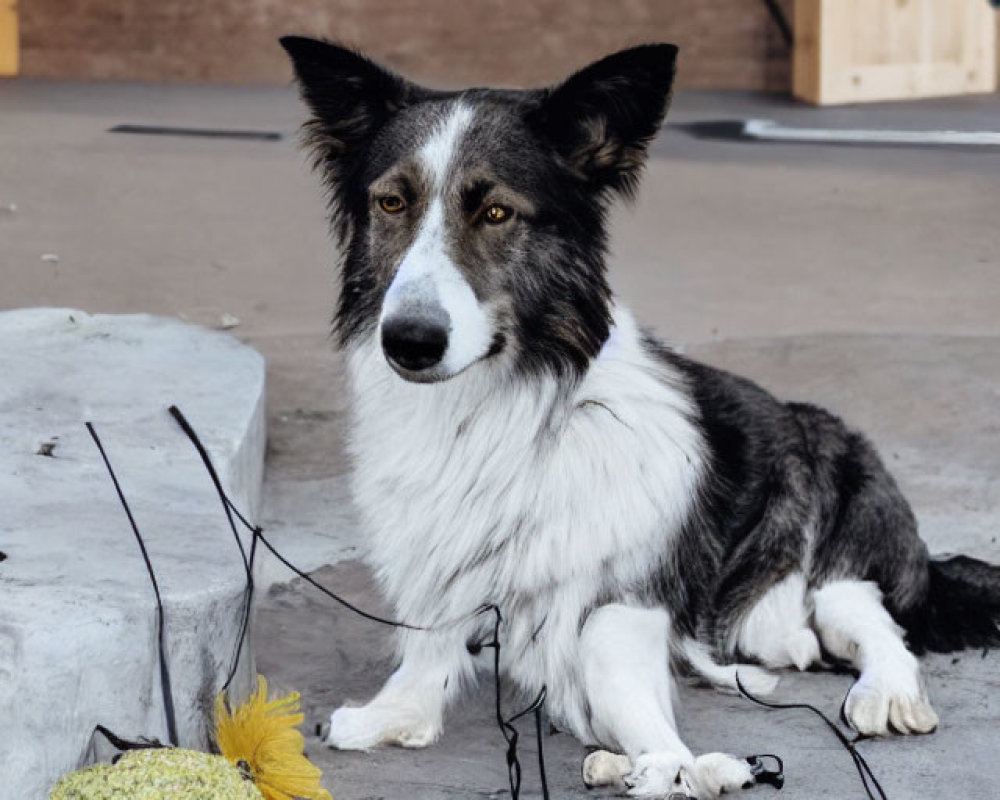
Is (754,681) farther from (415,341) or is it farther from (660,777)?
(415,341)

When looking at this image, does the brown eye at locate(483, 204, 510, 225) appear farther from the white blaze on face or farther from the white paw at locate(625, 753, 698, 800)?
the white paw at locate(625, 753, 698, 800)

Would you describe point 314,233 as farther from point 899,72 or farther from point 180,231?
point 899,72

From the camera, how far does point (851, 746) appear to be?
10.6 feet

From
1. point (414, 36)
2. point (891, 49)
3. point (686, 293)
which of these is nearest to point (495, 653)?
point (686, 293)

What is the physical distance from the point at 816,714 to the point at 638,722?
20.4 inches

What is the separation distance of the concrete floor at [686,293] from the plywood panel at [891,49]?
1.14 ft

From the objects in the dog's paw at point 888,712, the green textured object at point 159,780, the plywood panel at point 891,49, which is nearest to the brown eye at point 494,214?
the green textured object at point 159,780

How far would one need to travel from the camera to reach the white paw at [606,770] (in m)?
3.16

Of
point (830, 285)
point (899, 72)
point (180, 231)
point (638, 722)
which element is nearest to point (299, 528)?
point (638, 722)

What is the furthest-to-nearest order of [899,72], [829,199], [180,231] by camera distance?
[899,72]
[829,199]
[180,231]

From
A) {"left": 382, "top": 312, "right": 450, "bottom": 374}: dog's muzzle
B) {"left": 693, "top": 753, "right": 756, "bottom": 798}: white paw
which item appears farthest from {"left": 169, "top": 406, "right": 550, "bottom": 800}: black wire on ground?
{"left": 382, "top": 312, "right": 450, "bottom": 374}: dog's muzzle

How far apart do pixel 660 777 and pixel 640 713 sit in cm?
15

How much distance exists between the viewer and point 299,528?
4754mm

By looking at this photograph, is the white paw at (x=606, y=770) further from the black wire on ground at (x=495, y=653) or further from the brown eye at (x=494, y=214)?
the brown eye at (x=494, y=214)
